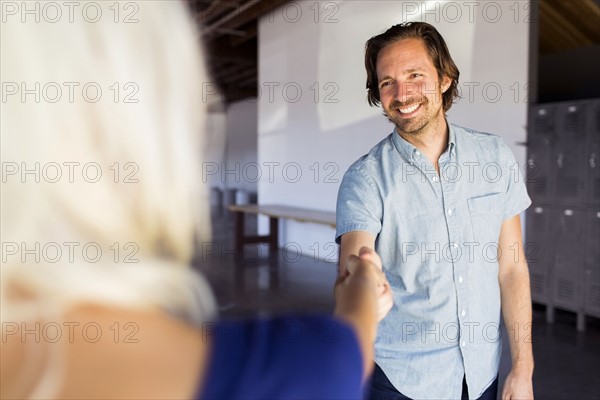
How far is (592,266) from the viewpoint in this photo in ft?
15.4

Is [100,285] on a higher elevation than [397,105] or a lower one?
lower

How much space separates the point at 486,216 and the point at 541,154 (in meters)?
3.82

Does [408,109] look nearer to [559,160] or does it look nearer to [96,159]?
[96,159]

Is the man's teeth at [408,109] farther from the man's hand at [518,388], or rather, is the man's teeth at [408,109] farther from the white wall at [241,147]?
the white wall at [241,147]

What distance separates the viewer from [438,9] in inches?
232

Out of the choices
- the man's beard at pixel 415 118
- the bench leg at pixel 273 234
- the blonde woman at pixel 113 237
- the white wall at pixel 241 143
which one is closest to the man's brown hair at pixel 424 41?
the man's beard at pixel 415 118

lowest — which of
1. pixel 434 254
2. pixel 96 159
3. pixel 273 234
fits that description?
pixel 273 234

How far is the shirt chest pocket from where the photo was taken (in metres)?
1.61

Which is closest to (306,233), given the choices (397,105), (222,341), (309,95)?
(309,95)

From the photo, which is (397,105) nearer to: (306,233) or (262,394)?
(262,394)

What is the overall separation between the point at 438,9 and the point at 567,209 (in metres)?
2.48

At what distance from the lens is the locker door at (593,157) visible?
4652 millimetres

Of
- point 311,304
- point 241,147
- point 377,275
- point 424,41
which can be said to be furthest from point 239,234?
point 241,147

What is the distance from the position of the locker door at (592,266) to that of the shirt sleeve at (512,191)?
135 inches
